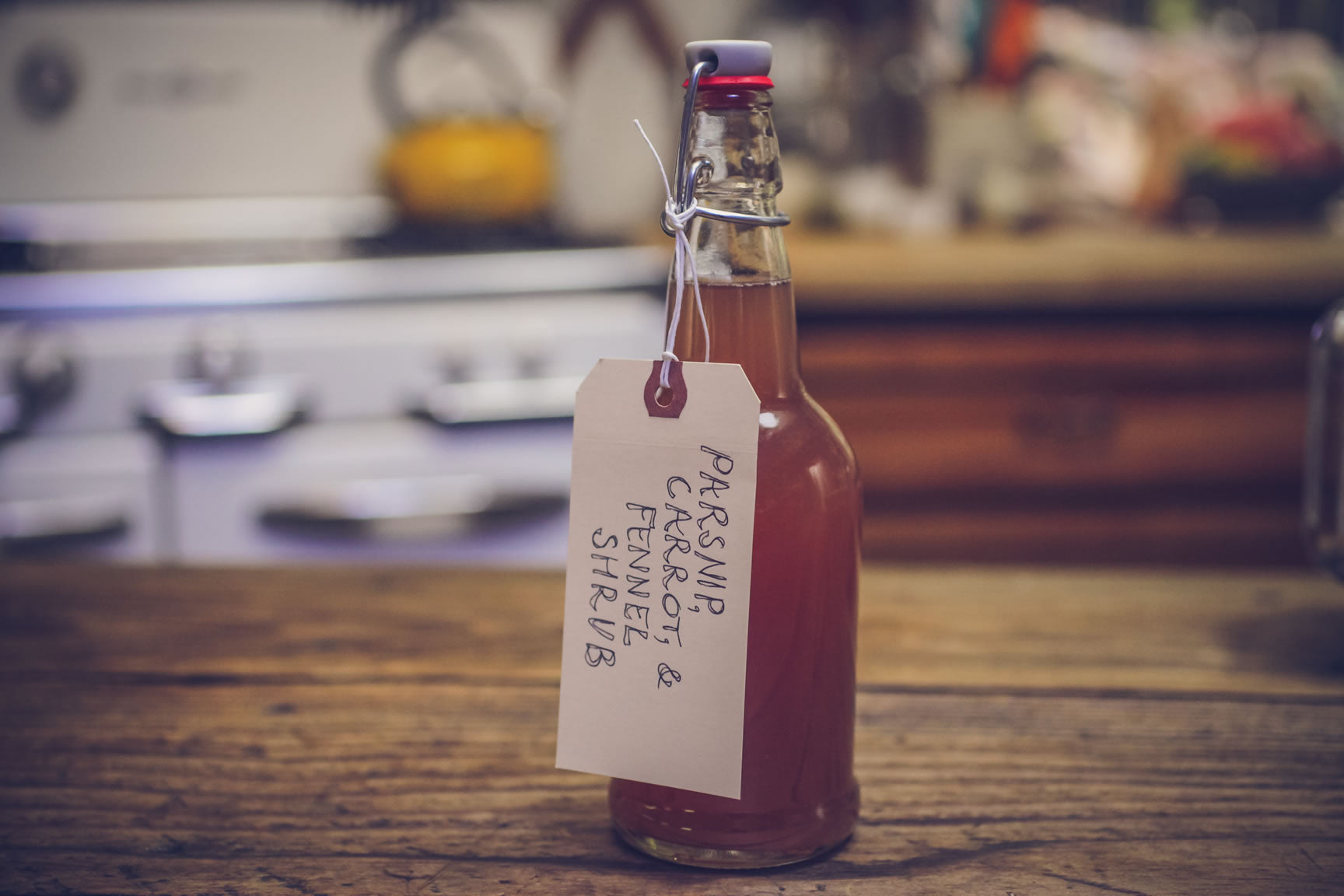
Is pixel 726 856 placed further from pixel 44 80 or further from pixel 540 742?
pixel 44 80

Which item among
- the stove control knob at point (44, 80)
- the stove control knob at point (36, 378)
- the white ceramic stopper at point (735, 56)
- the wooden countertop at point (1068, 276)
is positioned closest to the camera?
the white ceramic stopper at point (735, 56)

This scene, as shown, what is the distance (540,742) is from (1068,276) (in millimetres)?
1179

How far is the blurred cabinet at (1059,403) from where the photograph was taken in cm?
150

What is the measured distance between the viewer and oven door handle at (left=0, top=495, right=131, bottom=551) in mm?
1325

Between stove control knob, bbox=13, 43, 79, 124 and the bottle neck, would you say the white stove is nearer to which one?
stove control knob, bbox=13, 43, 79, 124

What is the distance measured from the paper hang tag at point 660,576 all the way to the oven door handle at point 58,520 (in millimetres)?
1118

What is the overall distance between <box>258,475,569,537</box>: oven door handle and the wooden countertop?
462mm

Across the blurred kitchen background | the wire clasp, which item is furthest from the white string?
the blurred kitchen background

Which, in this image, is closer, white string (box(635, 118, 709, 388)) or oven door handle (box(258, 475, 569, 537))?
white string (box(635, 118, 709, 388))

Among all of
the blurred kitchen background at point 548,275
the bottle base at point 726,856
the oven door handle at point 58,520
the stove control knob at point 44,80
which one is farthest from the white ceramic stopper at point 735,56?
the stove control knob at point 44,80

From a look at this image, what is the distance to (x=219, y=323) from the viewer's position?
1354mm

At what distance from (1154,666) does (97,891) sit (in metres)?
0.50

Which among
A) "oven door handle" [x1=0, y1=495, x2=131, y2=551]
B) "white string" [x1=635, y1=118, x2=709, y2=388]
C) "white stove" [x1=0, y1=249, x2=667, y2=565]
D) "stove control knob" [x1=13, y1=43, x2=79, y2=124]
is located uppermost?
"stove control knob" [x1=13, y1=43, x2=79, y2=124]

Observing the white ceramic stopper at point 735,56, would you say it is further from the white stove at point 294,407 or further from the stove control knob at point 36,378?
the stove control knob at point 36,378
